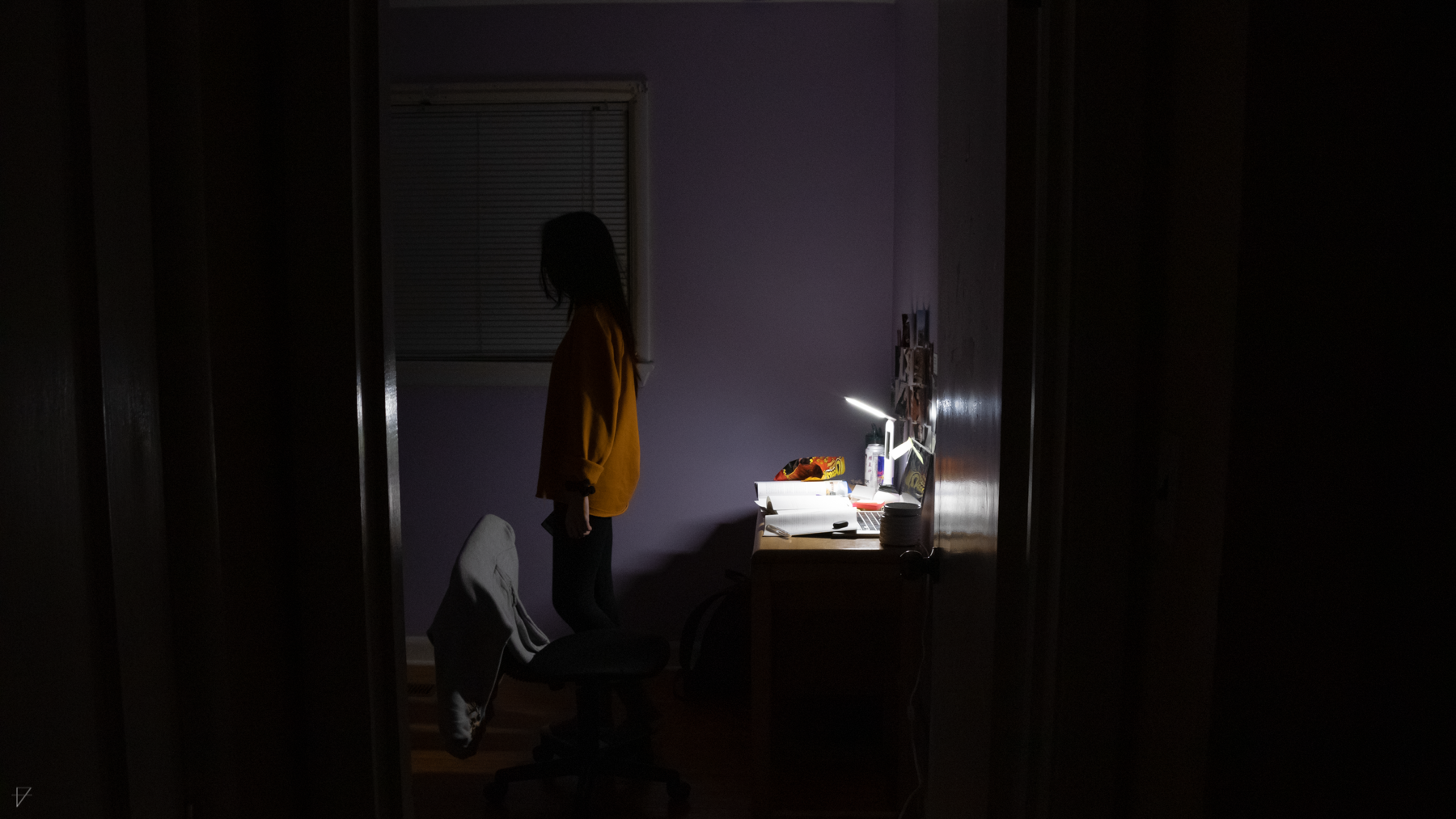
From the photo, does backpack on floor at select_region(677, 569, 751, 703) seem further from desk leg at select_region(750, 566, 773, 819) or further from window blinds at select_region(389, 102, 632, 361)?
window blinds at select_region(389, 102, 632, 361)

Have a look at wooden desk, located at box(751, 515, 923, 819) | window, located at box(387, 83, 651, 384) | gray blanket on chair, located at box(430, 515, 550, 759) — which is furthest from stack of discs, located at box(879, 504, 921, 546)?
window, located at box(387, 83, 651, 384)

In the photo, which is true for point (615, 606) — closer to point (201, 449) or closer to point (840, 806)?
point (840, 806)

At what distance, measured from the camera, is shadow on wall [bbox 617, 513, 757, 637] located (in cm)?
347

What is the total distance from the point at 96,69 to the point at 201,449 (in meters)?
0.31

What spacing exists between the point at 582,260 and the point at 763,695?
1.31 metres

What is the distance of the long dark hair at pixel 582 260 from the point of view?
2.52 m

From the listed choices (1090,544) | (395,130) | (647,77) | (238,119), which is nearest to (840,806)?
(1090,544)

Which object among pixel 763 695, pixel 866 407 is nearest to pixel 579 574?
pixel 763 695

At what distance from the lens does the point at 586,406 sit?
249cm

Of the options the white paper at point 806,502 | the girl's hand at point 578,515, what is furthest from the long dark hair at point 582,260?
the white paper at point 806,502

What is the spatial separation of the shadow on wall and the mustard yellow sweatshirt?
96 cm

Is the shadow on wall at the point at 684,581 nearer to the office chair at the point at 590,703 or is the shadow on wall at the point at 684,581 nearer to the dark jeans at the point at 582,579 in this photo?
the dark jeans at the point at 582,579

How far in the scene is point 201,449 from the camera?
76 centimetres

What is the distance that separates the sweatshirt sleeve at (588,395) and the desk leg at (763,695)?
61 centimetres
